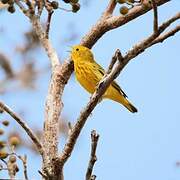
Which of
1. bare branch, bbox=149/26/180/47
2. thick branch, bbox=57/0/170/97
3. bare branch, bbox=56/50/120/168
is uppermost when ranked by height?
thick branch, bbox=57/0/170/97

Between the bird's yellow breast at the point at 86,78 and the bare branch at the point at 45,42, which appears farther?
the bird's yellow breast at the point at 86,78

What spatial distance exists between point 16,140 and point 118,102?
2.59 m

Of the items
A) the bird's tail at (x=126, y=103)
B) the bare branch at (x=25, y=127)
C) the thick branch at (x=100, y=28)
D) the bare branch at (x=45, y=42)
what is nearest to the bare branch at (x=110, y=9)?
the thick branch at (x=100, y=28)

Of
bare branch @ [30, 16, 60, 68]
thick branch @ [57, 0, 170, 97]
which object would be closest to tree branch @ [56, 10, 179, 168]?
thick branch @ [57, 0, 170, 97]

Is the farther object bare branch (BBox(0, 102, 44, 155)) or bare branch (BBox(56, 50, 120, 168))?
bare branch (BBox(0, 102, 44, 155))

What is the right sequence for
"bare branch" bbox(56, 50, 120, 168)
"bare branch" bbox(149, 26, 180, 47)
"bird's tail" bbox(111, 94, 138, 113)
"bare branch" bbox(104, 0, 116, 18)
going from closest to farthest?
"bare branch" bbox(149, 26, 180, 47) → "bare branch" bbox(56, 50, 120, 168) → "bare branch" bbox(104, 0, 116, 18) → "bird's tail" bbox(111, 94, 138, 113)

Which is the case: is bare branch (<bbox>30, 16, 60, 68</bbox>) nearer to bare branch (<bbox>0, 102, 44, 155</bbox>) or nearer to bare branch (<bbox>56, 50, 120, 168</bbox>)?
bare branch (<bbox>0, 102, 44, 155</bbox>)

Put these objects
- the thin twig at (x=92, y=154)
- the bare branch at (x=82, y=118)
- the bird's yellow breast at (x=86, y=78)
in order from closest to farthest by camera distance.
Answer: the thin twig at (x=92, y=154) → the bare branch at (x=82, y=118) → the bird's yellow breast at (x=86, y=78)

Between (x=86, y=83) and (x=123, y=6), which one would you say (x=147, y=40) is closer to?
(x=123, y=6)

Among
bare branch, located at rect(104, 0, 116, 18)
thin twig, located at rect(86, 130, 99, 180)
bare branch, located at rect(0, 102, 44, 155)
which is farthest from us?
bare branch, located at rect(104, 0, 116, 18)

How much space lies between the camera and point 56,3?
13.7ft

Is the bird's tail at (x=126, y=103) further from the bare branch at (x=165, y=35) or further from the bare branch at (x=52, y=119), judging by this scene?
the bare branch at (x=165, y=35)

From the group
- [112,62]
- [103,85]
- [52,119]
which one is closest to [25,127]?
[52,119]

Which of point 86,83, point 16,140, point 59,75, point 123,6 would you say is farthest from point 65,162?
point 86,83
